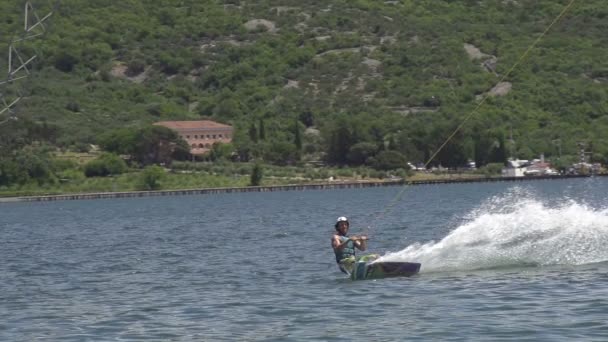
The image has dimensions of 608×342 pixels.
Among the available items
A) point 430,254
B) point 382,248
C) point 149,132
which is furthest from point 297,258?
point 149,132

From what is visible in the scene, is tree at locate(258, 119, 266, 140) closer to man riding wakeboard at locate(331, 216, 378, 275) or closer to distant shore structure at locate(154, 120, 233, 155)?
distant shore structure at locate(154, 120, 233, 155)

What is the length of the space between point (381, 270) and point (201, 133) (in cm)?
14813

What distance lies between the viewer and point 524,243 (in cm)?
2947

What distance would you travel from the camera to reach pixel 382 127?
586ft

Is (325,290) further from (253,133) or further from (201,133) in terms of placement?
(253,133)

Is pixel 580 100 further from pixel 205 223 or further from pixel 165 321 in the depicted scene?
pixel 165 321

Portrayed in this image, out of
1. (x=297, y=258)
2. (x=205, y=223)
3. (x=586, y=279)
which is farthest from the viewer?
(x=205, y=223)

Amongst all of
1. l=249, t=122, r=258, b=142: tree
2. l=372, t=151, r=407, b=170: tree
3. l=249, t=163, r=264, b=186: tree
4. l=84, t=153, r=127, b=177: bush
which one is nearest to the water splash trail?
l=249, t=163, r=264, b=186: tree

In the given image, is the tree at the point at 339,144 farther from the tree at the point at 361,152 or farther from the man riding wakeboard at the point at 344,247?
the man riding wakeboard at the point at 344,247

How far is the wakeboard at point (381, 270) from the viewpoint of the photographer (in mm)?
28172

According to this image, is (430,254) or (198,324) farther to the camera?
(430,254)

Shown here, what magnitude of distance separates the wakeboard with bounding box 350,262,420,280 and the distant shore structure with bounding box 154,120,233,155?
5510 inches

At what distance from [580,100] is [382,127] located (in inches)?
1348

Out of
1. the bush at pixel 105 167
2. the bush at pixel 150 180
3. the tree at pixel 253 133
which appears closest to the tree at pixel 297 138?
the tree at pixel 253 133
